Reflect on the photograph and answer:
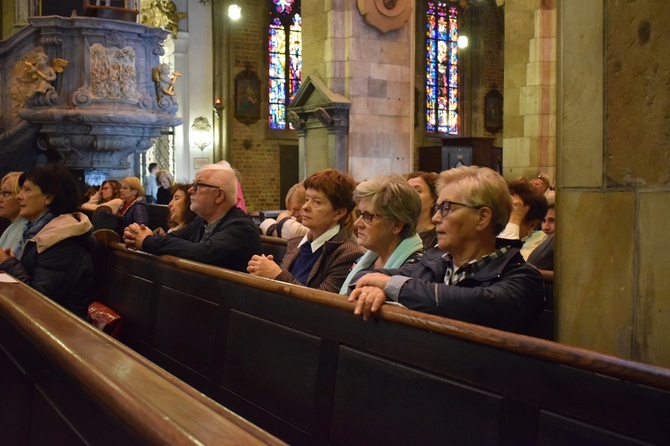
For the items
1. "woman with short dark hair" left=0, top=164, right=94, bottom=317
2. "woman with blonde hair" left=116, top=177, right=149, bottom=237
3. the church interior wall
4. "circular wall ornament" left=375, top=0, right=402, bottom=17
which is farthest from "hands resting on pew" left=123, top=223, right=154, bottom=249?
"circular wall ornament" left=375, top=0, right=402, bottom=17

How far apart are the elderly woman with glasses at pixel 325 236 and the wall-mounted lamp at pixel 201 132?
628 inches

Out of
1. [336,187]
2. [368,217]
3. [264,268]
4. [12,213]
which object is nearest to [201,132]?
[12,213]

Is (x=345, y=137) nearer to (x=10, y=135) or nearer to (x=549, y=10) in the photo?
(x=549, y=10)

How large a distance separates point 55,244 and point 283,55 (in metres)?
19.2

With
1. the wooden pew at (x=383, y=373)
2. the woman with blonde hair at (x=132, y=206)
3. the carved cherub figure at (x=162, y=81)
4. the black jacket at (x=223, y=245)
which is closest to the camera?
the wooden pew at (x=383, y=373)

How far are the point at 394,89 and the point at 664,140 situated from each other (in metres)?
8.76

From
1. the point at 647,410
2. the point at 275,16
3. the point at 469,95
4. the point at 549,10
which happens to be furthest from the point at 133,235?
the point at 469,95

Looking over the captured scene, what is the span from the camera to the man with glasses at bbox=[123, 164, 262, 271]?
4.19 meters

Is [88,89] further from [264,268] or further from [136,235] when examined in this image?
[264,268]

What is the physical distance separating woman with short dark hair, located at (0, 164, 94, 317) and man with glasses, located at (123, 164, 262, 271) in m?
0.31

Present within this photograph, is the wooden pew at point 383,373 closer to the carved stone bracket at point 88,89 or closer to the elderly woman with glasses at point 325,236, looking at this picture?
the elderly woman with glasses at point 325,236

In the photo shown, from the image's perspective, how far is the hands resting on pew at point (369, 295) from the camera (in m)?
2.43

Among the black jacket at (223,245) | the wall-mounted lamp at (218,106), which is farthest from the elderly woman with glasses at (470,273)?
the wall-mounted lamp at (218,106)

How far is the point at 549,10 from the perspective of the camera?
10.7 m
